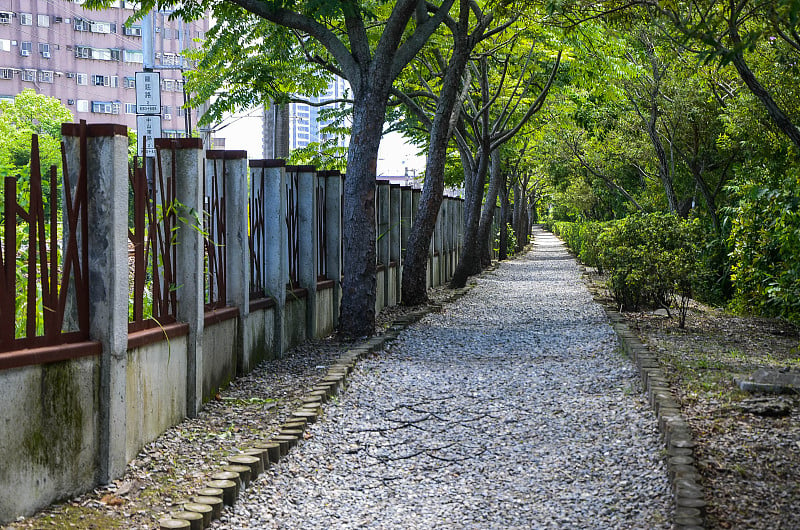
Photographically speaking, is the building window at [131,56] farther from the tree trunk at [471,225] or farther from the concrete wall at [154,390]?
the concrete wall at [154,390]

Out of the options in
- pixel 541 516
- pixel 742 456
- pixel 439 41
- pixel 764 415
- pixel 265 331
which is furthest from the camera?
pixel 439 41

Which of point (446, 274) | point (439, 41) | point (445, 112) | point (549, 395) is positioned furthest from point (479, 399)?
point (446, 274)

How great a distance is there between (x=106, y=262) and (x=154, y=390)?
112cm

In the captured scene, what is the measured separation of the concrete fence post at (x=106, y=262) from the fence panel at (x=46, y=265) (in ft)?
0.12

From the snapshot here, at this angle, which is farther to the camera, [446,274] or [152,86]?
[446,274]

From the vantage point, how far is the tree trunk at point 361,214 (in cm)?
1045

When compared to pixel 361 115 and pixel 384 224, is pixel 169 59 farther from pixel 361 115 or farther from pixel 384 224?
pixel 361 115

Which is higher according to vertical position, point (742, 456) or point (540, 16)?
point (540, 16)

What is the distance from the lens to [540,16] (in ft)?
48.7

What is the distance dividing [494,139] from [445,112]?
249 inches

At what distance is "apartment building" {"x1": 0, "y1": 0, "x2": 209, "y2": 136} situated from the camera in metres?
62.8

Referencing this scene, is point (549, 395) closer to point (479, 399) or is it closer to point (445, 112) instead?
point (479, 399)

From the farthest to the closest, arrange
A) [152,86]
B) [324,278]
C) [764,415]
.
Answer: [152,86] → [324,278] → [764,415]

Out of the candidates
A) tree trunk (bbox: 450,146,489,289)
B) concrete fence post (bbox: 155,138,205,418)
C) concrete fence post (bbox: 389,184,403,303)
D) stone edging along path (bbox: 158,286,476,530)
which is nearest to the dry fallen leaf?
stone edging along path (bbox: 158,286,476,530)
